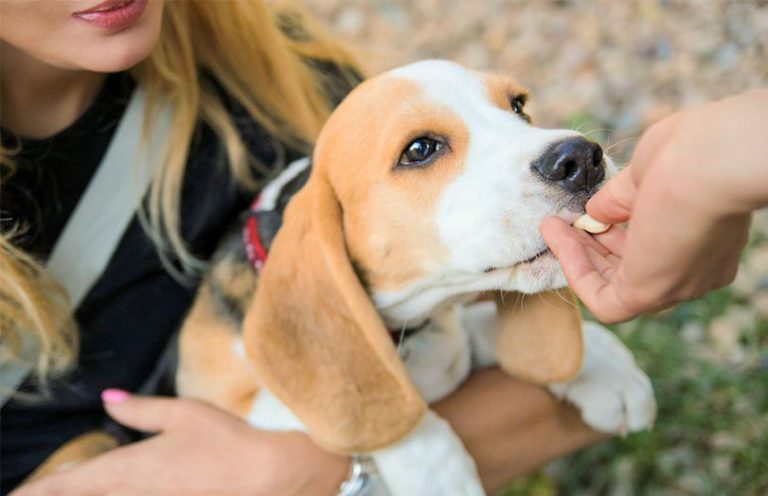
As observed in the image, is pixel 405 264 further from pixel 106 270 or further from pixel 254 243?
pixel 106 270

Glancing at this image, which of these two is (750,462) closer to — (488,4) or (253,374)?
(253,374)

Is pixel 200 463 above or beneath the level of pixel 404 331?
beneath

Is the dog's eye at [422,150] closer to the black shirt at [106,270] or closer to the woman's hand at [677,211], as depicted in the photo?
the woman's hand at [677,211]

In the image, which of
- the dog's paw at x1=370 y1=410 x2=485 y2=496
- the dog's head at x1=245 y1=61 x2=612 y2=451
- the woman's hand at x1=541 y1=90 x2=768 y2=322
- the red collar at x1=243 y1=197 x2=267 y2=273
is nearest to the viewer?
the woman's hand at x1=541 y1=90 x2=768 y2=322

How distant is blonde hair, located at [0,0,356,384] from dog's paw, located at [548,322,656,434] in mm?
1074

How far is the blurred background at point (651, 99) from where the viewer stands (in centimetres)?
285

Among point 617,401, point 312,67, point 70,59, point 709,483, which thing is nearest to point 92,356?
point 70,59

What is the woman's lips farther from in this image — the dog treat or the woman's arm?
the dog treat

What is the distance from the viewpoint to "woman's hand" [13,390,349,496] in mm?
2215

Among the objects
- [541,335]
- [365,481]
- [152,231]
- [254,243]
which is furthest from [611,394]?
[152,231]

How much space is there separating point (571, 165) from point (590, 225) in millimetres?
138

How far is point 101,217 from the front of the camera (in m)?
2.44

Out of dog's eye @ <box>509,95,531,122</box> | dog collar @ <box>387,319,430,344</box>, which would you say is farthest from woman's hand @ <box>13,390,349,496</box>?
dog's eye @ <box>509,95,531,122</box>

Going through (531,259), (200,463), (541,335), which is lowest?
(200,463)
